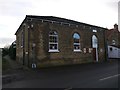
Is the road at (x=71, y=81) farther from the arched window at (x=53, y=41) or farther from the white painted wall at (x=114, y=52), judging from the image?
the white painted wall at (x=114, y=52)

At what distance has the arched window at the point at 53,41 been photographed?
18469 mm

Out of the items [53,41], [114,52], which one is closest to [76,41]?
[53,41]

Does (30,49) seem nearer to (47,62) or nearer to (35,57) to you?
(35,57)

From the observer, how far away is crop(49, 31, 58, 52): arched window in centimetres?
1847

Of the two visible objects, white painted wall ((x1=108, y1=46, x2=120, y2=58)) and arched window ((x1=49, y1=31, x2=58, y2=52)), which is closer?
arched window ((x1=49, y1=31, x2=58, y2=52))

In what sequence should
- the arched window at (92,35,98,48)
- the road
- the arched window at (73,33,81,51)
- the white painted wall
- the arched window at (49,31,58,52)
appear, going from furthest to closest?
the white painted wall < the arched window at (92,35,98,48) < the arched window at (73,33,81,51) < the arched window at (49,31,58,52) < the road

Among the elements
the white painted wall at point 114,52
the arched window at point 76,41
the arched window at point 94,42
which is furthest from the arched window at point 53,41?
the white painted wall at point 114,52

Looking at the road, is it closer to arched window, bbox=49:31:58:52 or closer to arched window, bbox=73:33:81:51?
arched window, bbox=49:31:58:52

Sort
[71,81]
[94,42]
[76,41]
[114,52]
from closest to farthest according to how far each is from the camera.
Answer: [71,81] < [76,41] < [94,42] < [114,52]

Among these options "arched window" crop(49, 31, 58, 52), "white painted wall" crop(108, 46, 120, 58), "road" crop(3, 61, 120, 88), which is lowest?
"road" crop(3, 61, 120, 88)

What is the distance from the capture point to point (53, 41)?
18.8 m

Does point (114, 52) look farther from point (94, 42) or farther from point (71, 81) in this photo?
point (71, 81)

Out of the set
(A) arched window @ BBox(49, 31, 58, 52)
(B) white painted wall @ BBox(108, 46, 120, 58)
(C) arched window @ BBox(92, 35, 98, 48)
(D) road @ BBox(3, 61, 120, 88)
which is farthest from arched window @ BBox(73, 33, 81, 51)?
(B) white painted wall @ BBox(108, 46, 120, 58)

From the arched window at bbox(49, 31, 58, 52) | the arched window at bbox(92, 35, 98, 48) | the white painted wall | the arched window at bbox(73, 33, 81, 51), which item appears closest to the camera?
the arched window at bbox(49, 31, 58, 52)
